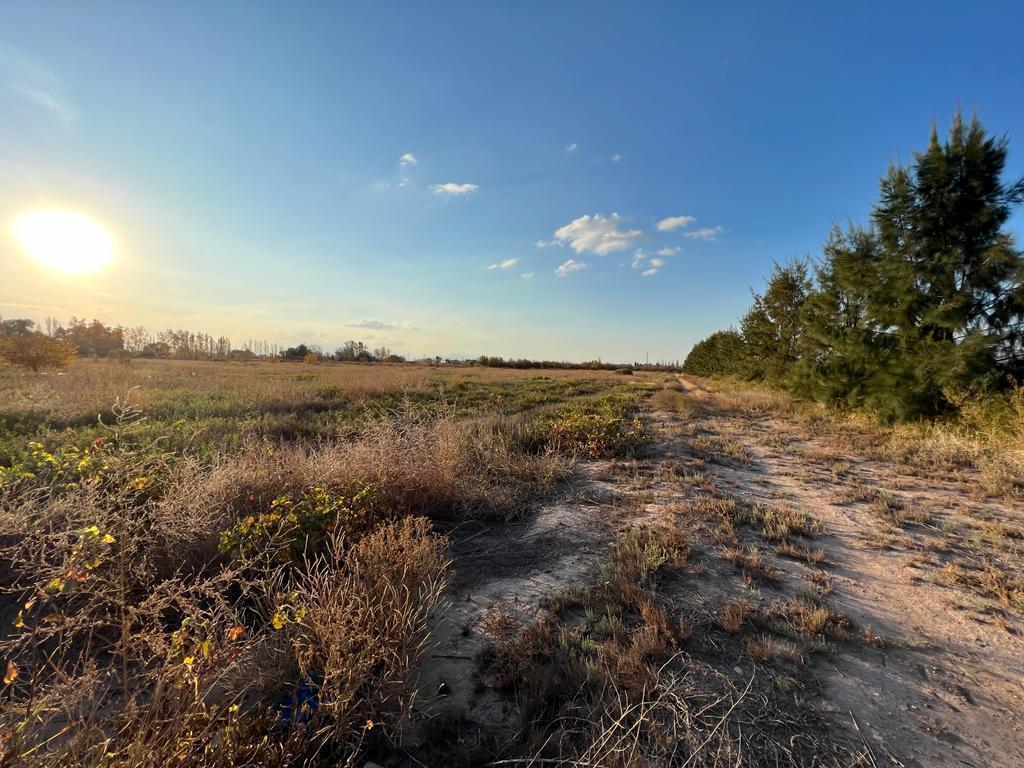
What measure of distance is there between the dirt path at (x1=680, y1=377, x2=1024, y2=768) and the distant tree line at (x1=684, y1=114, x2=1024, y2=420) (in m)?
4.21

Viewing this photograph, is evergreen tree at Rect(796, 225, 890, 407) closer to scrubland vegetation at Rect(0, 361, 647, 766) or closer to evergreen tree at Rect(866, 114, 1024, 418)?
evergreen tree at Rect(866, 114, 1024, 418)

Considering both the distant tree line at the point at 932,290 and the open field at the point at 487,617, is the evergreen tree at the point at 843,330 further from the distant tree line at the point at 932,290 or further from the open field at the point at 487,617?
the open field at the point at 487,617

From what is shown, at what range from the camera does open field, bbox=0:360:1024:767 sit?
70.8 inches

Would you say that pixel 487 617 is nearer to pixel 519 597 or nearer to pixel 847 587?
pixel 519 597

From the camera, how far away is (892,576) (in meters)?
3.48

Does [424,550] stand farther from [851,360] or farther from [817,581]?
[851,360]

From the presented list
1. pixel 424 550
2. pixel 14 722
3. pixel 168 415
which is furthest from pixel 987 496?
pixel 168 415

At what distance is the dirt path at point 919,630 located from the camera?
1971 mm

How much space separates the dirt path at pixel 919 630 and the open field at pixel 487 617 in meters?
0.02

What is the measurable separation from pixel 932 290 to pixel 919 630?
10.2 m

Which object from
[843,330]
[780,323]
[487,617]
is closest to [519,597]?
[487,617]

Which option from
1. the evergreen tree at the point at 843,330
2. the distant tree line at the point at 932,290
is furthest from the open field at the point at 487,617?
the evergreen tree at the point at 843,330

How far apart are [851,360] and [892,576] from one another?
10.3 meters

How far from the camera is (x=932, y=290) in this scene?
923 cm
